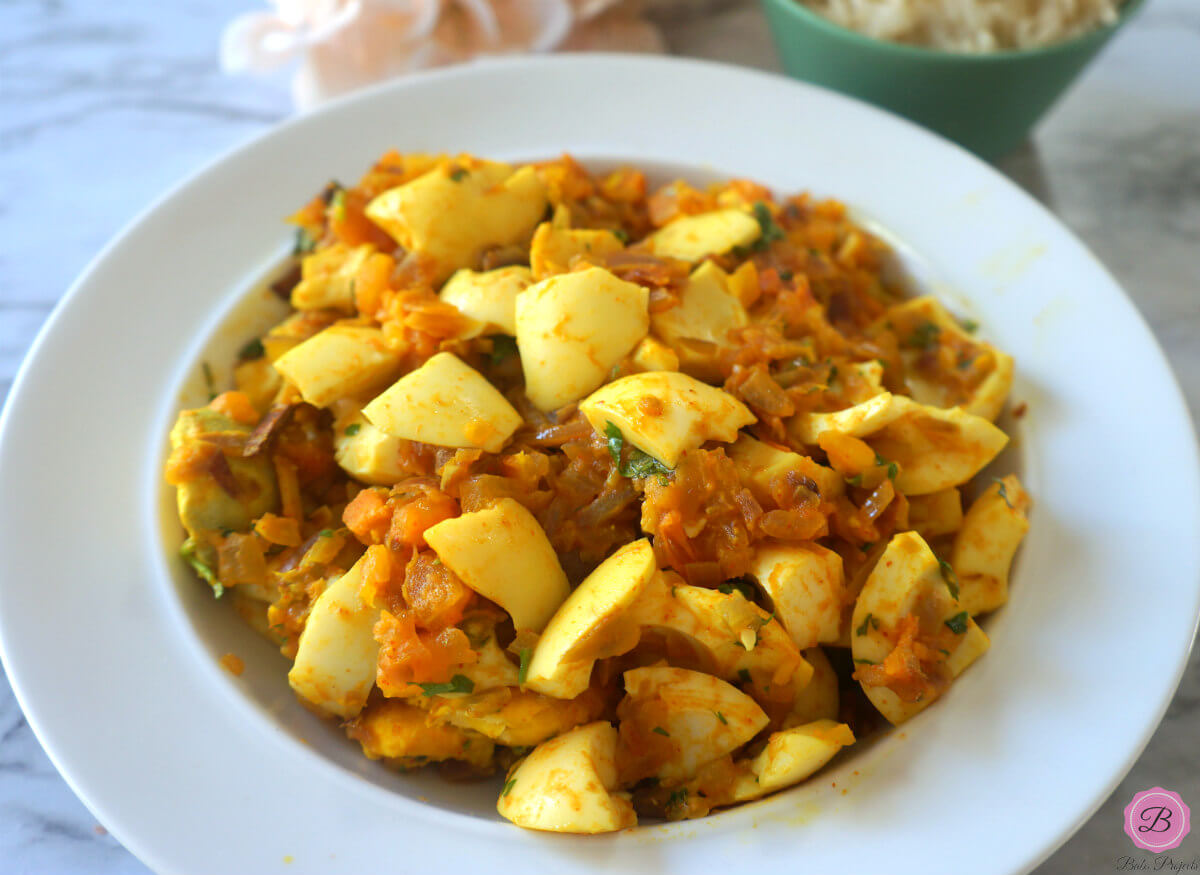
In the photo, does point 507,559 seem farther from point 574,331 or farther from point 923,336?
point 923,336

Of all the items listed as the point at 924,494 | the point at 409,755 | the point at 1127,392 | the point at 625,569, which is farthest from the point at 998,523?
the point at 409,755

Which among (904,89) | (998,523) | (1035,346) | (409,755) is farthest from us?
(904,89)

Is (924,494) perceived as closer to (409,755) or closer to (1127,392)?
(1127,392)

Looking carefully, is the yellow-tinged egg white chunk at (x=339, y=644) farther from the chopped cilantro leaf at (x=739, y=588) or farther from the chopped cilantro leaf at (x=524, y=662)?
the chopped cilantro leaf at (x=739, y=588)

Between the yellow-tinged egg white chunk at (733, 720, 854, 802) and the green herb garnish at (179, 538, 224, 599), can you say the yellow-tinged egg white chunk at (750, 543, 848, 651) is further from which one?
the green herb garnish at (179, 538, 224, 599)

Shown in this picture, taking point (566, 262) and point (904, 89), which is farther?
point (904, 89)

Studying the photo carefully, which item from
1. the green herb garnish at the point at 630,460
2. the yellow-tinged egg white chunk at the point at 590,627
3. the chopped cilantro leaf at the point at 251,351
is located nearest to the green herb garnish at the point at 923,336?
the green herb garnish at the point at 630,460
